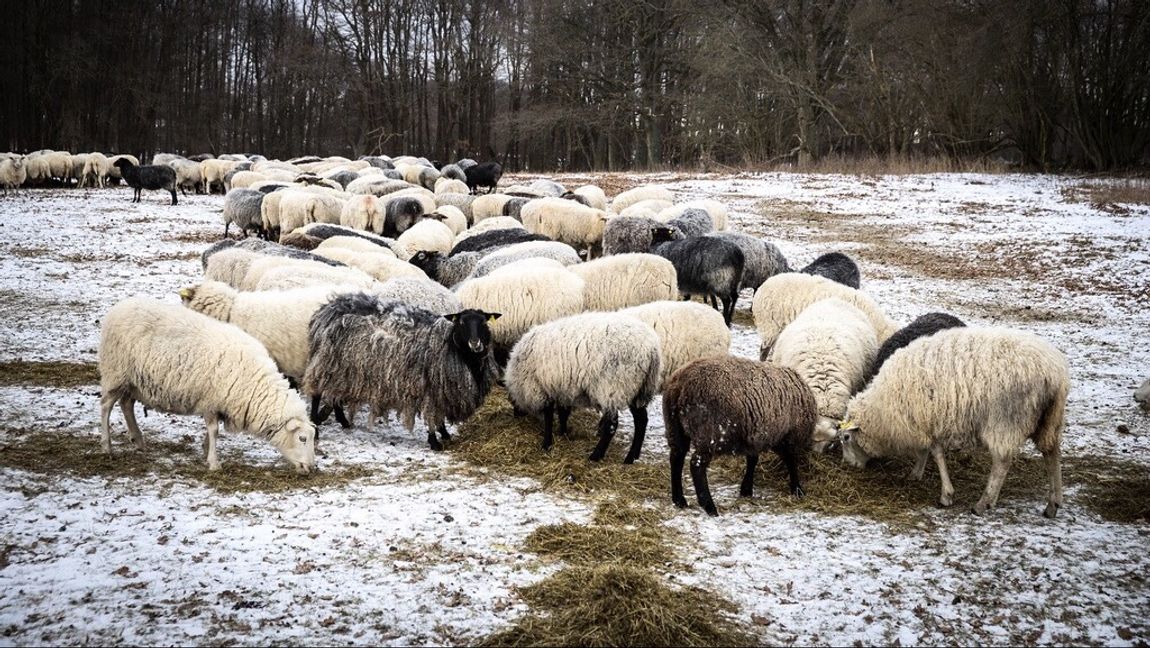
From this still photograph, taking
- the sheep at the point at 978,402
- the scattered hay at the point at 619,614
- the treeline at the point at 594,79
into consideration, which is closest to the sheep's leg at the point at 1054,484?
the sheep at the point at 978,402

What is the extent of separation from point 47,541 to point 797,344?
5.76m

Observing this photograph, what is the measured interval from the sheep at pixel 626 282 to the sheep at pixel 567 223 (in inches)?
192

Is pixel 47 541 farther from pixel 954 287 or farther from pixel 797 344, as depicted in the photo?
pixel 954 287

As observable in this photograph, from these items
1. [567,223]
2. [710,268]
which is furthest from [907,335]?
[567,223]

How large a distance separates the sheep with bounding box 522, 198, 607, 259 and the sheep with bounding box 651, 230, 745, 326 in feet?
11.8

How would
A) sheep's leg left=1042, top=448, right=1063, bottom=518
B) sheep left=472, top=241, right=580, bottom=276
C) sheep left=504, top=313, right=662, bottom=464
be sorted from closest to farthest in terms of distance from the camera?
sheep's leg left=1042, top=448, right=1063, bottom=518, sheep left=504, top=313, right=662, bottom=464, sheep left=472, top=241, right=580, bottom=276

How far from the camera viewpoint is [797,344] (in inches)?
284

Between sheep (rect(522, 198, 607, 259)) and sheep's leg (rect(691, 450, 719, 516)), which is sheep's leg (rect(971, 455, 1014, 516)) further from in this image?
sheep (rect(522, 198, 607, 259))

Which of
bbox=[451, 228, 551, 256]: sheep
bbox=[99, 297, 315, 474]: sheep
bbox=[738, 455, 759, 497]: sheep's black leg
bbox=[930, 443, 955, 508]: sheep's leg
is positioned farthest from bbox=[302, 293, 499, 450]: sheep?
bbox=[451, 228, 551, 256]: sheep

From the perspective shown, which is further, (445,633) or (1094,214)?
(1094,214)

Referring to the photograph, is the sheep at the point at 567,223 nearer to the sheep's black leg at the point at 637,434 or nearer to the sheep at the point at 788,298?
the sheep at the point at 788,298

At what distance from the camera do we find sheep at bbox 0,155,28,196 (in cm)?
2567

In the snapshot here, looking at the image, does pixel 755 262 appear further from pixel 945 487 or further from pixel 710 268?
pixel 945 487

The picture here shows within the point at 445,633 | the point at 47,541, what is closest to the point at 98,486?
the point at 47,541
